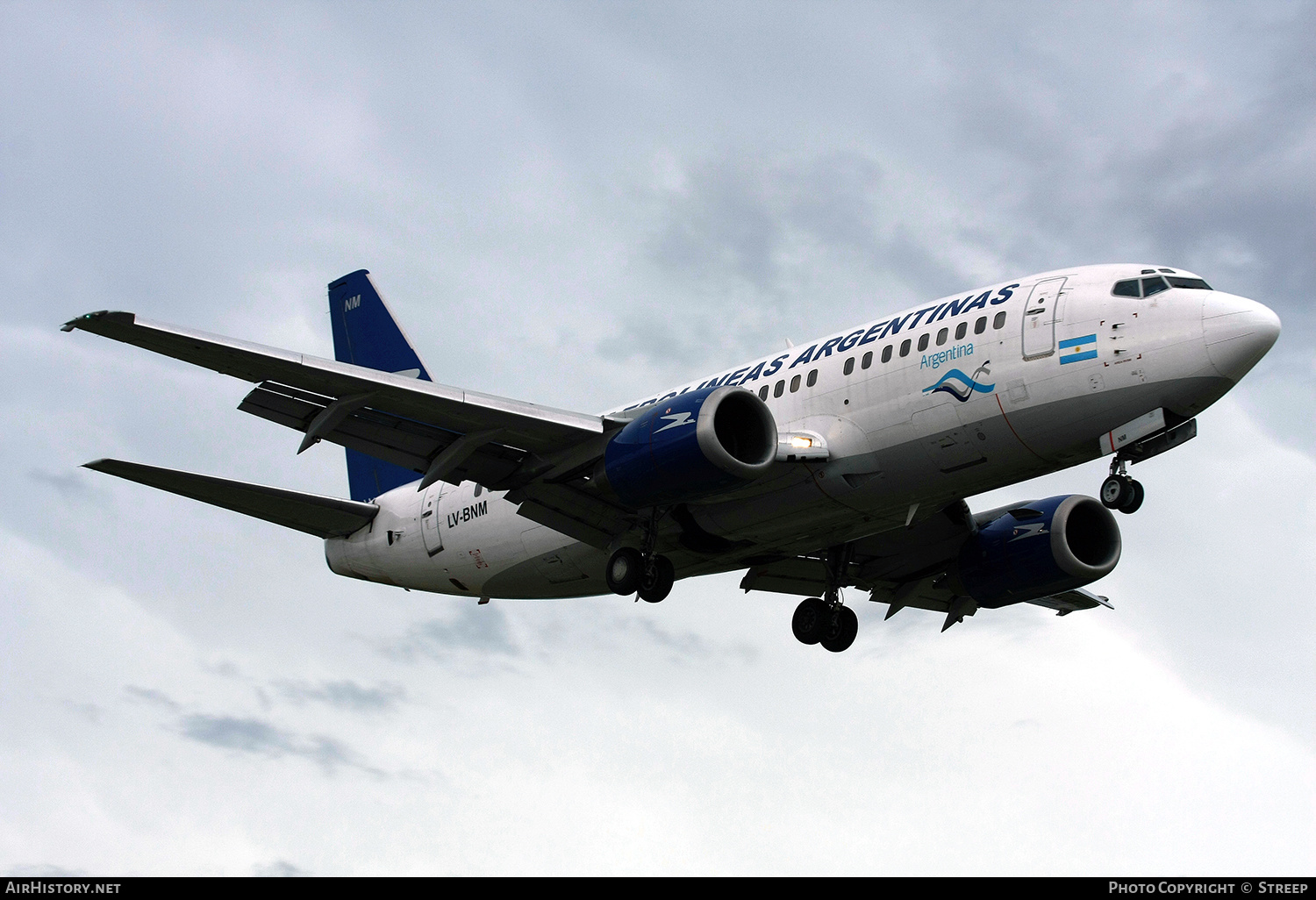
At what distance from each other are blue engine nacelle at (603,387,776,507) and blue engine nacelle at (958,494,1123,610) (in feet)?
24.8

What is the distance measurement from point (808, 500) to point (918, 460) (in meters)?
2.10

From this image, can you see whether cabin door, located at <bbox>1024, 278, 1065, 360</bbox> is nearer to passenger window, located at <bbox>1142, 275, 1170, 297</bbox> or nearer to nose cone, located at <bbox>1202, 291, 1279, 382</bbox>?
passenger window, located at <bbox>1142, 275, 1170, 297</bbox>

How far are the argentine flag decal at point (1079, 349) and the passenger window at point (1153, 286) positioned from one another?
3.47 ft

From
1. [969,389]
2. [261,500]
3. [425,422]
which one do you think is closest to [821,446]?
[969,389]

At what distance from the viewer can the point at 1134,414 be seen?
18.3m

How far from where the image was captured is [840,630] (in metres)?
26.0

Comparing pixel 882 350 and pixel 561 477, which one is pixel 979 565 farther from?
pixel 561 477

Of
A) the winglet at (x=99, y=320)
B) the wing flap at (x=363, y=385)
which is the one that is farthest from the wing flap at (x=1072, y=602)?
the winglet at (x=99, y=320)

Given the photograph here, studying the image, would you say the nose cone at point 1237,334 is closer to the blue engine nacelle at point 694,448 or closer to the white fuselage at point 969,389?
the white fuselage at point 969,389

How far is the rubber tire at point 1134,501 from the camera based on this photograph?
18.4 meters
